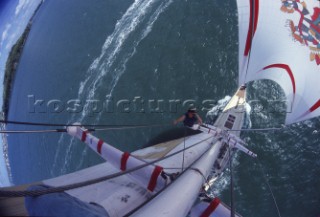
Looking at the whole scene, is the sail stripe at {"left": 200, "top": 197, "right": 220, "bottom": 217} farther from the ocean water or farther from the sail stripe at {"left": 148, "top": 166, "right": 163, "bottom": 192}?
the ocean water

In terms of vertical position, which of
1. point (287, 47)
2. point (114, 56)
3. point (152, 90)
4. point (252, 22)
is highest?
point (252, 22)

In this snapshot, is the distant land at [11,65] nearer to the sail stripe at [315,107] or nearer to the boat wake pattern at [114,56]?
the boat wake pattern at [114,56]

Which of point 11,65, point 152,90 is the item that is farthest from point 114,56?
point 11,65

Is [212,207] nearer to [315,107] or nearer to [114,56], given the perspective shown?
[315,107]

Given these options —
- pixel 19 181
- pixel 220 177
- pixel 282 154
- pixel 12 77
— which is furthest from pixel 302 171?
pixel 12 77

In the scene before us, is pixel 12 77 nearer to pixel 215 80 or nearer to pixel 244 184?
pixel 215 80

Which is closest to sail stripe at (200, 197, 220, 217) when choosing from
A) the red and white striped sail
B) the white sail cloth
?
the white sail cloth
